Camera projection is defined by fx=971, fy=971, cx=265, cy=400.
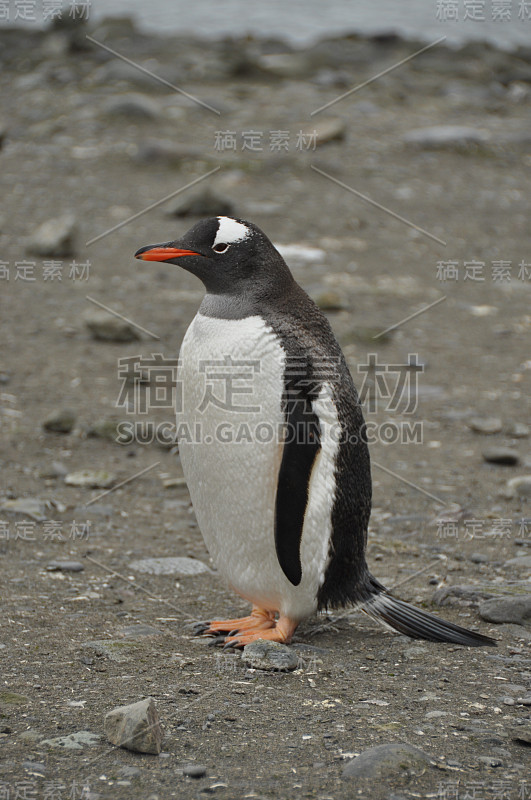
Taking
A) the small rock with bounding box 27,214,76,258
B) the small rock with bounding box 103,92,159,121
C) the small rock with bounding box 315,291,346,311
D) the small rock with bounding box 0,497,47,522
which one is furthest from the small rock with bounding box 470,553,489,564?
the small rock with bounding box 103,92,159,121

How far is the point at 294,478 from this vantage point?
9.52ft

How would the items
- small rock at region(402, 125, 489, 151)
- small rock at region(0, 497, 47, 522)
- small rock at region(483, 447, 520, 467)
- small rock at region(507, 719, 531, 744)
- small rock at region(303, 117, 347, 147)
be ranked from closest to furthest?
1. small rock at region(507, 719, 531, 744)
2. small rock at region(0, 497, 47, 522)
3. small rock at region(483, 447, 520, 467)
4. small rock at region(303, 117, 347, 147)
5. small rock at region(402, 125, 489, 151)

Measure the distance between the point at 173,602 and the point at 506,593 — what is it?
3.91 feet

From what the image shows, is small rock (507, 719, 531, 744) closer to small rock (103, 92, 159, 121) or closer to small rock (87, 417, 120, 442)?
small rock (87, 417, 120, 442)

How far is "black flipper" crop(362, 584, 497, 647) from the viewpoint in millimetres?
3068

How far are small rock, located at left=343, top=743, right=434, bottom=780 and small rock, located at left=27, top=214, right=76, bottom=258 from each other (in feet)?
19.6

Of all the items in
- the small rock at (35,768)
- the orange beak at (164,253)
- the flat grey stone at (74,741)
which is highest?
the orange beak at (164,253)

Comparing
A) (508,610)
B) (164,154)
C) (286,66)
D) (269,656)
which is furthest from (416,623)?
(286,66)

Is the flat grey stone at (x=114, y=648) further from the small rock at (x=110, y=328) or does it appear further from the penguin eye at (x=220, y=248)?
the small rock at (x=110, y=328)

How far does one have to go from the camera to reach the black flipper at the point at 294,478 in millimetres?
2883

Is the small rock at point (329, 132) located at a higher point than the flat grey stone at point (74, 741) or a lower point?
higher

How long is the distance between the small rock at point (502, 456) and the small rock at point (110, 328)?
8.17 feet

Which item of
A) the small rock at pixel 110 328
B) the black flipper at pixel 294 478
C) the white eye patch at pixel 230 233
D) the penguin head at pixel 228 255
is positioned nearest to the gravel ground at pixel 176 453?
the small rock at pixel 110 328

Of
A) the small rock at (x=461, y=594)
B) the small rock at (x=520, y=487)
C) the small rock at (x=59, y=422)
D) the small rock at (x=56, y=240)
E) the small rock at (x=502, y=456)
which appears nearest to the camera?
the small rock at (x=461, y=594)
